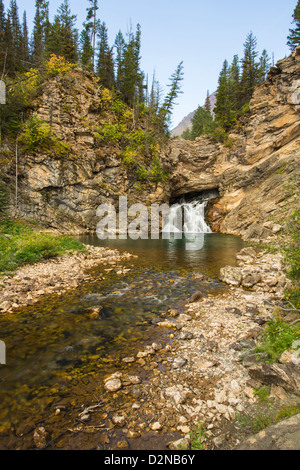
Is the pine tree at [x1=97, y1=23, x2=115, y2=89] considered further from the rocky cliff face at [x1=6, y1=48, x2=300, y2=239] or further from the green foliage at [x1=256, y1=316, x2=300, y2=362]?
the green foliage at [x1=256, y1=316, x2=300, y2=362]

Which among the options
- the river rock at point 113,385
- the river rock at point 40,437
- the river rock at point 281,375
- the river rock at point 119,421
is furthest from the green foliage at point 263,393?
the river rock at point 40,437

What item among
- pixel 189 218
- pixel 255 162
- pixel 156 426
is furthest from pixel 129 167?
pixel 156 426

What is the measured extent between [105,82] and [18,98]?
19.9m

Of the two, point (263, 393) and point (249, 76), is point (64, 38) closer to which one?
point (249, 76)

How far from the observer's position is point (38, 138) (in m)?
29.2

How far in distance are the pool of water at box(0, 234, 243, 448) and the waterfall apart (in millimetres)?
30225

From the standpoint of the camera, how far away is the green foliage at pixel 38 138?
29.2m

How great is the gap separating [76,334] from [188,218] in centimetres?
3936

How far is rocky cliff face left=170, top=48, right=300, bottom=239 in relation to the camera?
3016 centimetres

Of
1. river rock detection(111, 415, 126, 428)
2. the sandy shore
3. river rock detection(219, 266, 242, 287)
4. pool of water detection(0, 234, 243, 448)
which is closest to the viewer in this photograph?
river rock detection(111, 415, 126, 428)

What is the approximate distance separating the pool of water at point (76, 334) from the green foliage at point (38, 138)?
2487 cm

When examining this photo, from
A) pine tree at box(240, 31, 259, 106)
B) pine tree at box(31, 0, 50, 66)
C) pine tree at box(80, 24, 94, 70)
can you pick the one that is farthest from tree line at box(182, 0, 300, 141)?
pine tree at box(31, 0, 50, 66)
